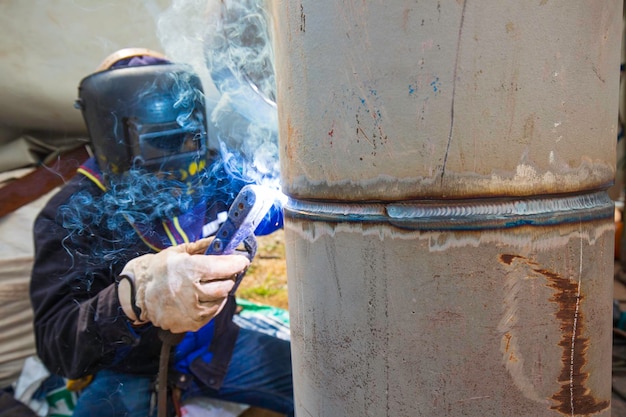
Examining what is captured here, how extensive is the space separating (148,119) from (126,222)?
1.43 ft

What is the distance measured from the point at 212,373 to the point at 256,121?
1177 mm

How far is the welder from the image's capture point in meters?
1.95

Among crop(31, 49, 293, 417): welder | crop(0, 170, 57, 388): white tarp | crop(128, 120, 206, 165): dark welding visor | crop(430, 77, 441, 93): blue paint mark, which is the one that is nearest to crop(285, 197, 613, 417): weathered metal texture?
crop(430, 77, 441, 93): blue paint mark

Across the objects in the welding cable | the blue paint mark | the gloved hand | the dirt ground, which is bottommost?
the dirt ground

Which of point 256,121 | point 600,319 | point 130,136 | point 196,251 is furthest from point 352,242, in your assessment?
point 130,136

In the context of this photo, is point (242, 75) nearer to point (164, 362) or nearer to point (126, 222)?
point (126, 222)

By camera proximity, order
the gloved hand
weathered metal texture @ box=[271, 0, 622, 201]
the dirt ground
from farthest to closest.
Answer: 1. the dirt ground
2. the gloved hand
3. weathered metal texture @ box=[271, 0, 622, 201]

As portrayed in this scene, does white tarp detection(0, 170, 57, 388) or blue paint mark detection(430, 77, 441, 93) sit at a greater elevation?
blue paint mark detection(430, 77, 441, 93)

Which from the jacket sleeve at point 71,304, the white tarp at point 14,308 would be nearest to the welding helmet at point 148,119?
the jacket sleeve at point 71,304

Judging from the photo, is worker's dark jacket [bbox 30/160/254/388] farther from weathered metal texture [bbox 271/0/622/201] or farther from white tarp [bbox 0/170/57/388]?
weathered metal texture [bbox 271/0/622/201]

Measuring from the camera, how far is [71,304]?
1.92 metres

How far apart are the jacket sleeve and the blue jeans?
5.7 inches

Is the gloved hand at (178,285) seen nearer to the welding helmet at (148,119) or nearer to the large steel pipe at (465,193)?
the welding helmet at (148,119)

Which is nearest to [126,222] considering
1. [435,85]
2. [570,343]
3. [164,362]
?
[164,362]
